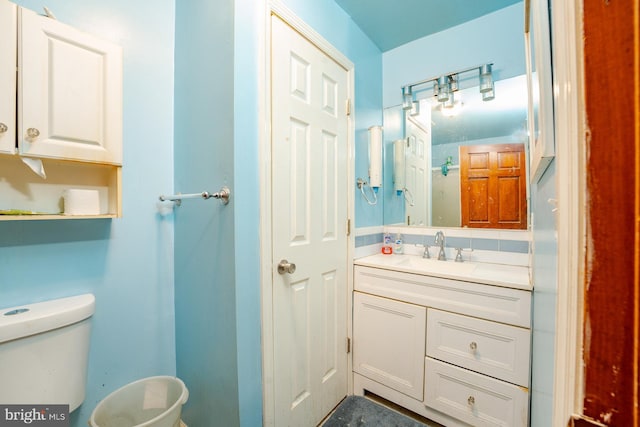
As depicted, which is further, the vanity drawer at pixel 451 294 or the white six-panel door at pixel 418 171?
the white six-panel door at pixel 418 171

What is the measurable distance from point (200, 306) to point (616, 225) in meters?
1.34

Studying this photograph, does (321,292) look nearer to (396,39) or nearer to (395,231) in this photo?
(395,231)

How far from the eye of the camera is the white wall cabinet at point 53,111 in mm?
812

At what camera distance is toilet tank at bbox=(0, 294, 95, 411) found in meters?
0.82

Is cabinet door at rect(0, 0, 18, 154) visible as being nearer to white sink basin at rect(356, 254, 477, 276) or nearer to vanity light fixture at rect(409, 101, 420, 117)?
white sink basin at rect(356, 254, 477, 276)

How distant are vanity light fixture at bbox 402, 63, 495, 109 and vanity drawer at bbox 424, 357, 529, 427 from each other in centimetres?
162

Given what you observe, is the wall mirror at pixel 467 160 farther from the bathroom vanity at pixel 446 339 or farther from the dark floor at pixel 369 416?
the dark floor at pixel 369 416

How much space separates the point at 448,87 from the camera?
1762mm

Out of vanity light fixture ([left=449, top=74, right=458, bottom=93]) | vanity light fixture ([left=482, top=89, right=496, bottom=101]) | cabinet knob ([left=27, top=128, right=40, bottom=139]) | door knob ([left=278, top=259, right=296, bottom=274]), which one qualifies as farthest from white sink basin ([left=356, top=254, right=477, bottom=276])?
cabinet knob ([left=27, top=128, right=40, bottom=139])

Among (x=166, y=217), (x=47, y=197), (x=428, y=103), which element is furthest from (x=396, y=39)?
(x=47, y=197)

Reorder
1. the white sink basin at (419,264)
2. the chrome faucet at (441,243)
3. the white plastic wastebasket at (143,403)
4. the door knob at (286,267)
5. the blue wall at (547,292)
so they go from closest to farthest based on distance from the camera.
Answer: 1. the blue wall at (547,292)
2. the white plastic wastebasket at (143,403)
3. the door knob at (286,267)
4. the white sink basin at (419,264)
5. the chrome faucet at (441,243)

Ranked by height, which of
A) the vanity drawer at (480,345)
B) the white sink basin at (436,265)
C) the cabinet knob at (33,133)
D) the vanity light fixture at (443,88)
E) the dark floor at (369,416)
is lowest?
the dark floor at (369,416)

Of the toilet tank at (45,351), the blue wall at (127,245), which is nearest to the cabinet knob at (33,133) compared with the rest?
the blue wall at (127,245)

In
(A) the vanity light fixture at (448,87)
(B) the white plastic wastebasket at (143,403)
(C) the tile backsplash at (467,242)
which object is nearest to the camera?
(B) the white plastic wastebasket at (143,403)
